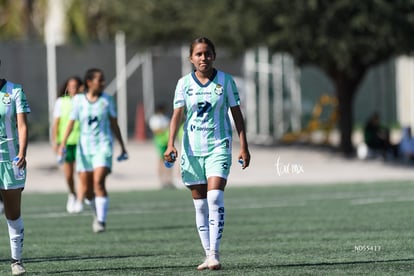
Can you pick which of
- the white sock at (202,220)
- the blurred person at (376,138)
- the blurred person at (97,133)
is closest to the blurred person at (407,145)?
the blurred person at (376,138)

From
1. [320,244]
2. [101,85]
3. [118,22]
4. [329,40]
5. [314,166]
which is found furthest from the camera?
[118,22]

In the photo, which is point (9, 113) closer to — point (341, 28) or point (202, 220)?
point (202, 220)

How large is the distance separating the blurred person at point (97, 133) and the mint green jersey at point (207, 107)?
5.06 m

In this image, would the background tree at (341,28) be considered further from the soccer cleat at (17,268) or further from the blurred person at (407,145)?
the soccer cleat at (17,268)

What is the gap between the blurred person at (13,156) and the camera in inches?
428

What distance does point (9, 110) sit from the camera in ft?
36.0

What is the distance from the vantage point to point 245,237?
14.9 meters

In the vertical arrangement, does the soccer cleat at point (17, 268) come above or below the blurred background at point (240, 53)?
below

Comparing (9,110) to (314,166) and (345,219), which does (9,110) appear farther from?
(314,166)

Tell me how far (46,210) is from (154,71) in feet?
60.9

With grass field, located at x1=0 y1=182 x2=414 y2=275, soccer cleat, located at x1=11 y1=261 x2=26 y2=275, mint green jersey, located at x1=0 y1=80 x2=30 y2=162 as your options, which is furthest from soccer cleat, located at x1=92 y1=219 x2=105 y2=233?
mint green jersey, located at x1=0 y1=80 x2=30 y2=162

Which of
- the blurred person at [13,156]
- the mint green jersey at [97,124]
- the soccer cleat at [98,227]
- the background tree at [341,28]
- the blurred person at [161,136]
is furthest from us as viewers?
the background tree at [341,28]

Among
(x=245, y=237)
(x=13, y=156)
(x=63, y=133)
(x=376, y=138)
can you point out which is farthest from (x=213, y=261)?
(x=376, y=138)

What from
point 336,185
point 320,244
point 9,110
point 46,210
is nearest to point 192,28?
point 336,185
